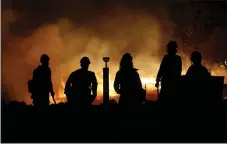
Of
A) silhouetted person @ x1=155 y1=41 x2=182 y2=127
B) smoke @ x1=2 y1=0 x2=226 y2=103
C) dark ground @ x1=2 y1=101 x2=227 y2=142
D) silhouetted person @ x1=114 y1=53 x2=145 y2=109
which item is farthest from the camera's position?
smoke @ x1=2 y1=0 x2=226 y2=103

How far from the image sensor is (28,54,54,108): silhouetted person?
9547mm

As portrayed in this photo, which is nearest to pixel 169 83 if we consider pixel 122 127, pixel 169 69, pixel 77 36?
pixel 169 69

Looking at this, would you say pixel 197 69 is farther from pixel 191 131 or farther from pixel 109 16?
pixel 109 16

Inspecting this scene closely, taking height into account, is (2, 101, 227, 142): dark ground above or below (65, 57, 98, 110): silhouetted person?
below

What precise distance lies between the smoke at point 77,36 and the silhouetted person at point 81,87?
38.0 ft

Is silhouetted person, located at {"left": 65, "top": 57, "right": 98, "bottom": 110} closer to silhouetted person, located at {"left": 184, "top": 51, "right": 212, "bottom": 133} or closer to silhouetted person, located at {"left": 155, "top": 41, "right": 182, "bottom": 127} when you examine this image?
silhouetted person, located at {"left": 155, "top": 41, "right": 182, "bottom": 127}

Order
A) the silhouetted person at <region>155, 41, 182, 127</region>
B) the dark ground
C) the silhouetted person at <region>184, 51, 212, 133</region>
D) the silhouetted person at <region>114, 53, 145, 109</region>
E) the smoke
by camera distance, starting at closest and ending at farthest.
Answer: the dark ground
the silhouetted person at <region>184, 51, 212, 133</region>
the silhouetted person at <region>155, 41, 182, 127</region>
the silhouetted person at <region>114, 53, 145, 109</region>
the smoke

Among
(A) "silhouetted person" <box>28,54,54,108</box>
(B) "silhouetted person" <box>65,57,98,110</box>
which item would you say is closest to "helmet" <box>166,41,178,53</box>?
(B) "silhouetted person" <box>65,57,98,110</box>

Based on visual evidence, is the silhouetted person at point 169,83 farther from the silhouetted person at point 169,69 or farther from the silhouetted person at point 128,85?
the silhouetted person at point 128,85

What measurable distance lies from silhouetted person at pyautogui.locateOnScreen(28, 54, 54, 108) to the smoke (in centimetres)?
1124

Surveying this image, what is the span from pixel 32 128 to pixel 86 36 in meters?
13.7

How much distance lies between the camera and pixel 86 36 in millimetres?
21891

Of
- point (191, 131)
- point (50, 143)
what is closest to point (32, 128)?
point (50, 143)

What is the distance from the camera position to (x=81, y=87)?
9172 mm
